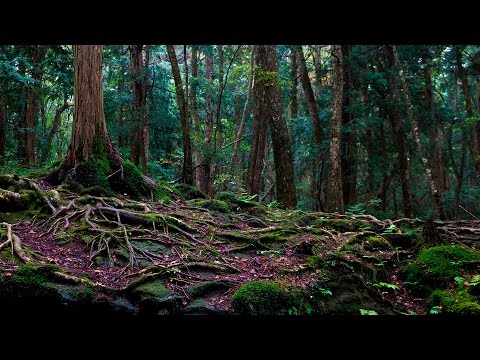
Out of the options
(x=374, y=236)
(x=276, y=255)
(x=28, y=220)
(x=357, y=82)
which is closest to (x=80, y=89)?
(x=28, y=220)

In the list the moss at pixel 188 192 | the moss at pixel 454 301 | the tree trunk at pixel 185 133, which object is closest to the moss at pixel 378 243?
the moss at pixel 454 301

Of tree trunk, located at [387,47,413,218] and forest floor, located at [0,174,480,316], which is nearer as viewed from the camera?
forest floor, located at [0,174,480,316]

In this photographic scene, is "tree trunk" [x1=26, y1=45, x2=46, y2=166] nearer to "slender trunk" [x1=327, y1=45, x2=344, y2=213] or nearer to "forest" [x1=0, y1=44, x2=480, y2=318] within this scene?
"forest" [x1=0, y1=44, x2=480, y2=318]

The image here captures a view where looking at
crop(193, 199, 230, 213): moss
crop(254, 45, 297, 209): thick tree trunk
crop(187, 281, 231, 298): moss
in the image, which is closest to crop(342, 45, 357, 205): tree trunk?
crop(254, 45, 297, 209): thick tree trunk

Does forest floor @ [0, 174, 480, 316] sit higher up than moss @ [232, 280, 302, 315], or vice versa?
forest floor @ [0, 174, 480, 316]

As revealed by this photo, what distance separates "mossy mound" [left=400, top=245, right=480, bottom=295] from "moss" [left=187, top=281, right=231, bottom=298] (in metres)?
2.77

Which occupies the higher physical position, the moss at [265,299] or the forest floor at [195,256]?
the forest floor at [195,256]

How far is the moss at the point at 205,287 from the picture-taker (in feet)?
15.2

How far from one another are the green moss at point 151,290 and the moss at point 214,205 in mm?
3812

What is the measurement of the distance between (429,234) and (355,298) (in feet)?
7.42

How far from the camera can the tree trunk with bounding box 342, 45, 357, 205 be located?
12633 mm

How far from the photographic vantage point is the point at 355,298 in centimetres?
513

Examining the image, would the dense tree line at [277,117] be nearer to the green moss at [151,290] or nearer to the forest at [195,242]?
the forest at [195,242]
